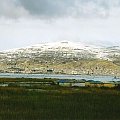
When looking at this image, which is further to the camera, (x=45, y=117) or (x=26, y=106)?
(x=26, y=106)

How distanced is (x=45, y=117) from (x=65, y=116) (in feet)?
8.78

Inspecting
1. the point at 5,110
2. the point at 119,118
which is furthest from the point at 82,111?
the point at 5,110

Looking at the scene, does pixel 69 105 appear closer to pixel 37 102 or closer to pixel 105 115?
pixel 37 102

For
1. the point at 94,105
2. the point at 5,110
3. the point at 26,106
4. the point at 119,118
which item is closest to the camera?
the point at 119,118

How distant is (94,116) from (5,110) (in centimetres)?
1161

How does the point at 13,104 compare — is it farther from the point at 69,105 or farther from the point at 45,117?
the point at 45,117

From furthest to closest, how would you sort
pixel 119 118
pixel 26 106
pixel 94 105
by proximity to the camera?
pixel 94 105 < pixel 26 106 < pixel 119 118

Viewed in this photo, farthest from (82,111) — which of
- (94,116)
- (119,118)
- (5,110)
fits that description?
(5,110)

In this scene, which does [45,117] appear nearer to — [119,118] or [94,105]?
[119,118]

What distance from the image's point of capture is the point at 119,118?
45844 mm

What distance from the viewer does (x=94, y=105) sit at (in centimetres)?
5884

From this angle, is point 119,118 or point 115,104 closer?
point 119,118

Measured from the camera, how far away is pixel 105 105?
58.7 meters

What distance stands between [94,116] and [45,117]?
251 inches
